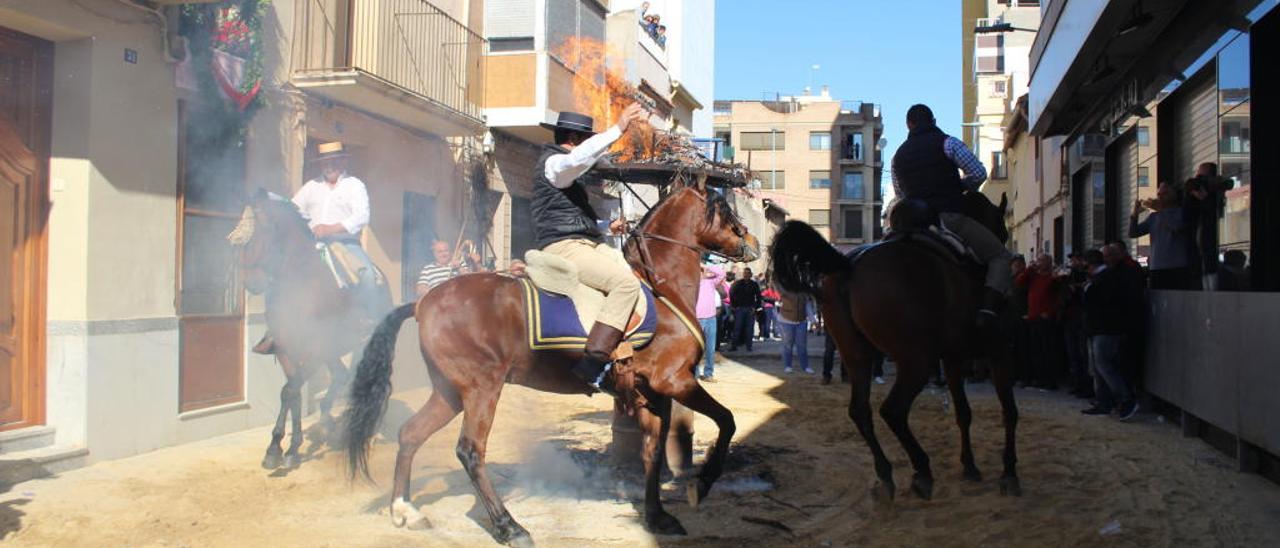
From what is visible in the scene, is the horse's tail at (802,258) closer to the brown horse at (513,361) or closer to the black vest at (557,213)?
the brown horse at (513,361)

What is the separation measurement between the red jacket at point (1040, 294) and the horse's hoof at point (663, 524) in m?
9.10

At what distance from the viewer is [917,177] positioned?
7.04 meters

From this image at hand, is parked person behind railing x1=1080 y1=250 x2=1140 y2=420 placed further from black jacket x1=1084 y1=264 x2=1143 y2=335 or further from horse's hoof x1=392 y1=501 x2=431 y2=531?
horse's hoof x1=392 y1=501 x2=431 y2=531

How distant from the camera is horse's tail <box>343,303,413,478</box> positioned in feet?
18.3

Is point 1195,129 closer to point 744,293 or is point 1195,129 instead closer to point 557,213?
point 557,213

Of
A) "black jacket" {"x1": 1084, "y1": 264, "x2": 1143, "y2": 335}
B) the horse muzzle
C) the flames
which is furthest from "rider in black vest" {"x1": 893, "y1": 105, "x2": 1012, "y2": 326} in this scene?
the flames

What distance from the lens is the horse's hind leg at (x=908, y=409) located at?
5.97m

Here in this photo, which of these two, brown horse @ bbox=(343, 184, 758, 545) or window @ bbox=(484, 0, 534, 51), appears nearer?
brown horse @ bbox=(343, 184, 758, 545)

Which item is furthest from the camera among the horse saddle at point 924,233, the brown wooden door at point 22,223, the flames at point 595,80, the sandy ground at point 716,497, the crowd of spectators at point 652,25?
the crowd of spectators at point 652,25

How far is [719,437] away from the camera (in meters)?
5.56

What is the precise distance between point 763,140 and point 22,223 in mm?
68925

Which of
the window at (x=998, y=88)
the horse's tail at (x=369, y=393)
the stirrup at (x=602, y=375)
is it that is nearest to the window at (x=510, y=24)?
the horse's tail at (x=369, y=393)

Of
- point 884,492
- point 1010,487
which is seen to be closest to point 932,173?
point 1010,487

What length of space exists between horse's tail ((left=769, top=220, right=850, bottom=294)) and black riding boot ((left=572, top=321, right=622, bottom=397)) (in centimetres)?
177
